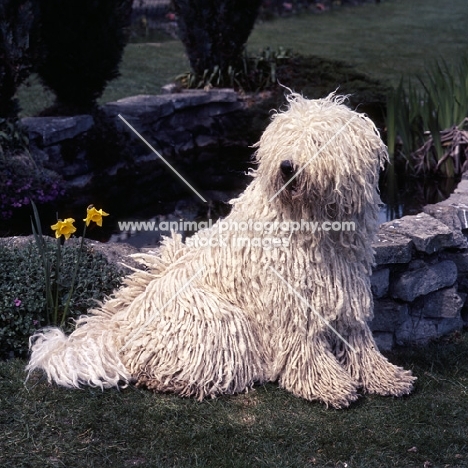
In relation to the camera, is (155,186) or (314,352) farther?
(155,186)

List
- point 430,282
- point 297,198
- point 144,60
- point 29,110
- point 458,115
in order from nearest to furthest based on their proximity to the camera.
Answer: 1. point 297,198
2. point 430,282
3. point 458,115
4. point 29,110
5. point 144,60

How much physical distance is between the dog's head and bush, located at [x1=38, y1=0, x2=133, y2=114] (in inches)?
183

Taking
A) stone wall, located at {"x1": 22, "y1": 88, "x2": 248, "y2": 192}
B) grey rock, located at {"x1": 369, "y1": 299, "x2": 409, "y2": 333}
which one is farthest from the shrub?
grey rock, located at {"x1": 369, "y1": 299, "x2": 409, "y2": 333}

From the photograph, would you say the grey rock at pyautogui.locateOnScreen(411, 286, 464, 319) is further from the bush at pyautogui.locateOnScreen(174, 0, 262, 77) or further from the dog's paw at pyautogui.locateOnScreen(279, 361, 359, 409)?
the bush at pyautogui.locateOnScreen(174, 0, 262, 77)

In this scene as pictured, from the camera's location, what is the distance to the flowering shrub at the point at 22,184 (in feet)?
21.1

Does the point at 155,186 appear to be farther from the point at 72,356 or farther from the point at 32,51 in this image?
the point at 72,356

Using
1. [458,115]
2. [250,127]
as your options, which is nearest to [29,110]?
[250,127]

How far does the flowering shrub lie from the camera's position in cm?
644

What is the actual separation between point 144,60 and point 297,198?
10.2 m

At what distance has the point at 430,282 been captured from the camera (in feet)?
14.2

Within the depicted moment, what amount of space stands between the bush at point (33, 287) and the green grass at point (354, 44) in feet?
17.3

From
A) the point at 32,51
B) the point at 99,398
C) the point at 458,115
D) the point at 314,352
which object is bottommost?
the point at 99,398

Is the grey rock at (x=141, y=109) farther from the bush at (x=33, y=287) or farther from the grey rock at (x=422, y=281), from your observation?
the grey rock at (x=422, y=281)

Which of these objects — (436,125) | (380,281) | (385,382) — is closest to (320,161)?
(385,382)
